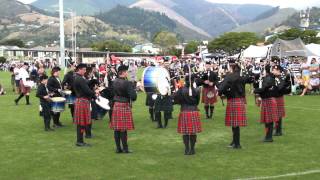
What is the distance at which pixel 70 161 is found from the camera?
8305 millimetres

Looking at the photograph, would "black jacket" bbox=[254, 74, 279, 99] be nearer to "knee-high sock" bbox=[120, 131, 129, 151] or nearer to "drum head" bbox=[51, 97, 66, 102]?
"knee-high sock" bbox=[120, 131, 129, 151]

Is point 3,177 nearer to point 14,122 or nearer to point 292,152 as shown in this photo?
point 292,152

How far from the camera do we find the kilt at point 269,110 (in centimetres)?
962

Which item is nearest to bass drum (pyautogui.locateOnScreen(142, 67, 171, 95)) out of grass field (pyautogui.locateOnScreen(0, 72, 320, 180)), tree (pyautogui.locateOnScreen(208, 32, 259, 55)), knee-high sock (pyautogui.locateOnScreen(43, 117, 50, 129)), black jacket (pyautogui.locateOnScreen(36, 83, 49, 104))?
grass field (pyautogui.locateOnScreen(0, 72, 320, 180))

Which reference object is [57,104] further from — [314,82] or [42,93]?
[314,82]

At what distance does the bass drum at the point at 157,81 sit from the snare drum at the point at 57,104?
2205mm

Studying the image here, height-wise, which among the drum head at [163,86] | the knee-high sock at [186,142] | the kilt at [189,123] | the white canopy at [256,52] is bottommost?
the knee-high sock at [186,142]

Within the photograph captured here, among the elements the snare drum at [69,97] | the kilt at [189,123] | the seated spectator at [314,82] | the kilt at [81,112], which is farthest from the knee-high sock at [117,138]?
the seated spectator at [314,82]

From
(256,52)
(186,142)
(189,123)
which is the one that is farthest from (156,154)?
(256,52)

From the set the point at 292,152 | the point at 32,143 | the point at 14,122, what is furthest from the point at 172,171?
the point at 14,122

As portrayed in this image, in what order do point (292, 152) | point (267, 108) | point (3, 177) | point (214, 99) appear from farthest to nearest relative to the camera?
point (214, 99), point (267, 108), point (292, 152), point (3, 177)

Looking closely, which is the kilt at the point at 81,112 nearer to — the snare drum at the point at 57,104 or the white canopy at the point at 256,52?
the snare drum at the point at 57,104

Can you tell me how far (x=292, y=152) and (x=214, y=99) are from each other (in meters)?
4.83

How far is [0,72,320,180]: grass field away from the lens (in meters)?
7.36
